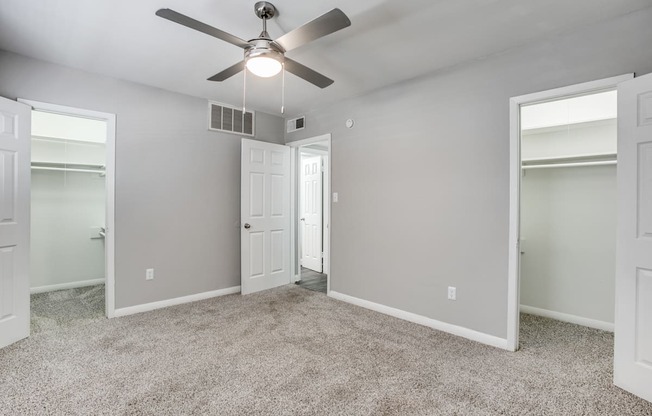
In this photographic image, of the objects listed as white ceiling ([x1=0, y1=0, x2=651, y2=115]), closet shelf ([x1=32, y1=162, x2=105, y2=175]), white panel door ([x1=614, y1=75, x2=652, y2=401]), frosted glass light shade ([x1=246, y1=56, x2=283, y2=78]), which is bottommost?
white panel door ([x1=614, y1=75, x2=652, y2=401])

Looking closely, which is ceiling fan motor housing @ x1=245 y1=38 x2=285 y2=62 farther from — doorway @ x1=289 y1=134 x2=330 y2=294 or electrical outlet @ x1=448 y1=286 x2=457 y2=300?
doorway @ x1=289 y1=134 x2=330 y2=294

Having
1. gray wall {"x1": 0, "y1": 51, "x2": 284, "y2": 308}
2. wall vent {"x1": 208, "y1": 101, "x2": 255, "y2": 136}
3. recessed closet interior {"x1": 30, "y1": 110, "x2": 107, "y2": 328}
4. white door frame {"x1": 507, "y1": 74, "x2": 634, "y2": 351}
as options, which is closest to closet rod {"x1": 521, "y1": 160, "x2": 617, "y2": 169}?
white door frame {"x1": 507, "y1": 74, "x2": 634, "y2": 351}

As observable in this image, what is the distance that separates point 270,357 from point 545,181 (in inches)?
129

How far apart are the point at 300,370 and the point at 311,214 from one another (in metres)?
3.53

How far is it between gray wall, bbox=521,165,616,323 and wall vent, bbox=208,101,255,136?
348 cm

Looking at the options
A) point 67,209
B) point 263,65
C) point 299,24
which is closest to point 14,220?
point 67,209

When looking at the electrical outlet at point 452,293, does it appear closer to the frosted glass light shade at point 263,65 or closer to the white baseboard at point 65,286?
the frosted glass light shade at point 263,65

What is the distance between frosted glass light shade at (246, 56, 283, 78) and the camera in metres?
1.93

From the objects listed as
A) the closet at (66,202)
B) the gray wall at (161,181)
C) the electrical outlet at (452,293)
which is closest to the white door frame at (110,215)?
the gray wall at (161,181)

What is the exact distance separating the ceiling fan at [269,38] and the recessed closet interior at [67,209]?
3035 millimetres

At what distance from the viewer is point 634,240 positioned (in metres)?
1.94

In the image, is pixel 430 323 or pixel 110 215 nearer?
pixel 430 323

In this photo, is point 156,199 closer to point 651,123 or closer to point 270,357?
point 270,357

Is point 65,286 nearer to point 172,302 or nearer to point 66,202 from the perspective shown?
point 66,202
